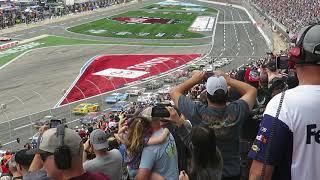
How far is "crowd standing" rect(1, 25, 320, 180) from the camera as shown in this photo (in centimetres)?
353

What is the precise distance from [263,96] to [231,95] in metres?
0.50

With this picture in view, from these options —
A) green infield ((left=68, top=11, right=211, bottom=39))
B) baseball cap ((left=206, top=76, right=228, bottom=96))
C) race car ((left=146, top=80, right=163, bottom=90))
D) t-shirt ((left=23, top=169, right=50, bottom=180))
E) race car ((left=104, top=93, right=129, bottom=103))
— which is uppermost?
baseball cap ((left=206, top=76, right=228, bottom=96))

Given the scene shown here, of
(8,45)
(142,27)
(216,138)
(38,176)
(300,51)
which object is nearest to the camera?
(300,51)

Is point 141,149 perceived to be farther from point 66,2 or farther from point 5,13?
point 66,2

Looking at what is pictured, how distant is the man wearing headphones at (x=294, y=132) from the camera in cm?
348

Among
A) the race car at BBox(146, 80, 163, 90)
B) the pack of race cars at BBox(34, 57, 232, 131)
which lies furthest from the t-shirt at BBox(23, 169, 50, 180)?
the race car at BBox(146, 80, 163, 90)

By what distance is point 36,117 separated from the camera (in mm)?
31875

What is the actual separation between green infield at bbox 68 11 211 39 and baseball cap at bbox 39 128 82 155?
70.1 m

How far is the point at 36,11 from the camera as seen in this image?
91.9 metres

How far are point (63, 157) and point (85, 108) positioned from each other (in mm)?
28634

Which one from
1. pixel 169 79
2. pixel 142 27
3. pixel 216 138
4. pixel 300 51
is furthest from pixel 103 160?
pixel 142 27

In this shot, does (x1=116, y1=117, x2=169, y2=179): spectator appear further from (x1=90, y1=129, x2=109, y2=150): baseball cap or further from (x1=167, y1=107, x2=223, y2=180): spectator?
(x1=167, y1=107, x2=223, y2=180): spectator

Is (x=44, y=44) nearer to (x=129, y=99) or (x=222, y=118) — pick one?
(x=129, y=99)

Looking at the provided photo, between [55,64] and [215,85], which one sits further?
[55,64]
